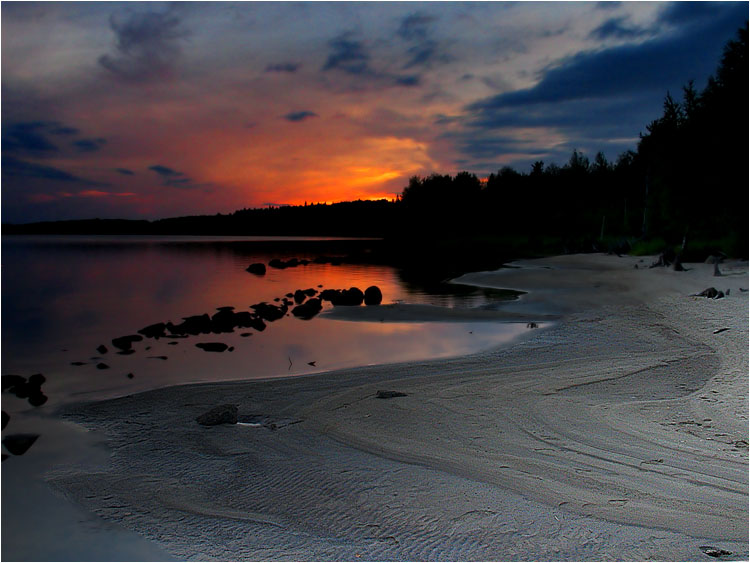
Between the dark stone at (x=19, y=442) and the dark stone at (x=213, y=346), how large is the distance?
21.6ft

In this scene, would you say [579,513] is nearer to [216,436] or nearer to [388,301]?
[216,436]

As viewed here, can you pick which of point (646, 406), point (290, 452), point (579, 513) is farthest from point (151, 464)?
point (646, 406)

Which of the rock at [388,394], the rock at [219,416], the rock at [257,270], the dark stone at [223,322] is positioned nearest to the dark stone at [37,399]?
the rock at [219,416]

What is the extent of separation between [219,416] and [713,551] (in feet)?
20.3

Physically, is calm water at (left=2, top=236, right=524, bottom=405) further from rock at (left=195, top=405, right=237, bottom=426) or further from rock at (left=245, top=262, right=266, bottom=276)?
rock at (left=245, top=262, right=266, bottom=276)

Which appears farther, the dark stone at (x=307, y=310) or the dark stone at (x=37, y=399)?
the dark stone at (x=307, y=310)

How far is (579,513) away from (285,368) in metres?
8.59

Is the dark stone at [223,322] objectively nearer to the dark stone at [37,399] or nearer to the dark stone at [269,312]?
the dark stone at [269,312]

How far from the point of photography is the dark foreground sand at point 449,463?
15.9 ft

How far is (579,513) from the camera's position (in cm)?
511

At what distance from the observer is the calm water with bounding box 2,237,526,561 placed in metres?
5.77

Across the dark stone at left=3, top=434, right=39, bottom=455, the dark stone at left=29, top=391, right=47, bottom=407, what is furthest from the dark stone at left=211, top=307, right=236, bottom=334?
the dark stone at left=3, top=434, right=39, bottom=455

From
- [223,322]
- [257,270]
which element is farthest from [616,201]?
[223,322]

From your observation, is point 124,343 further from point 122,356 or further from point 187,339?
point 187,339
